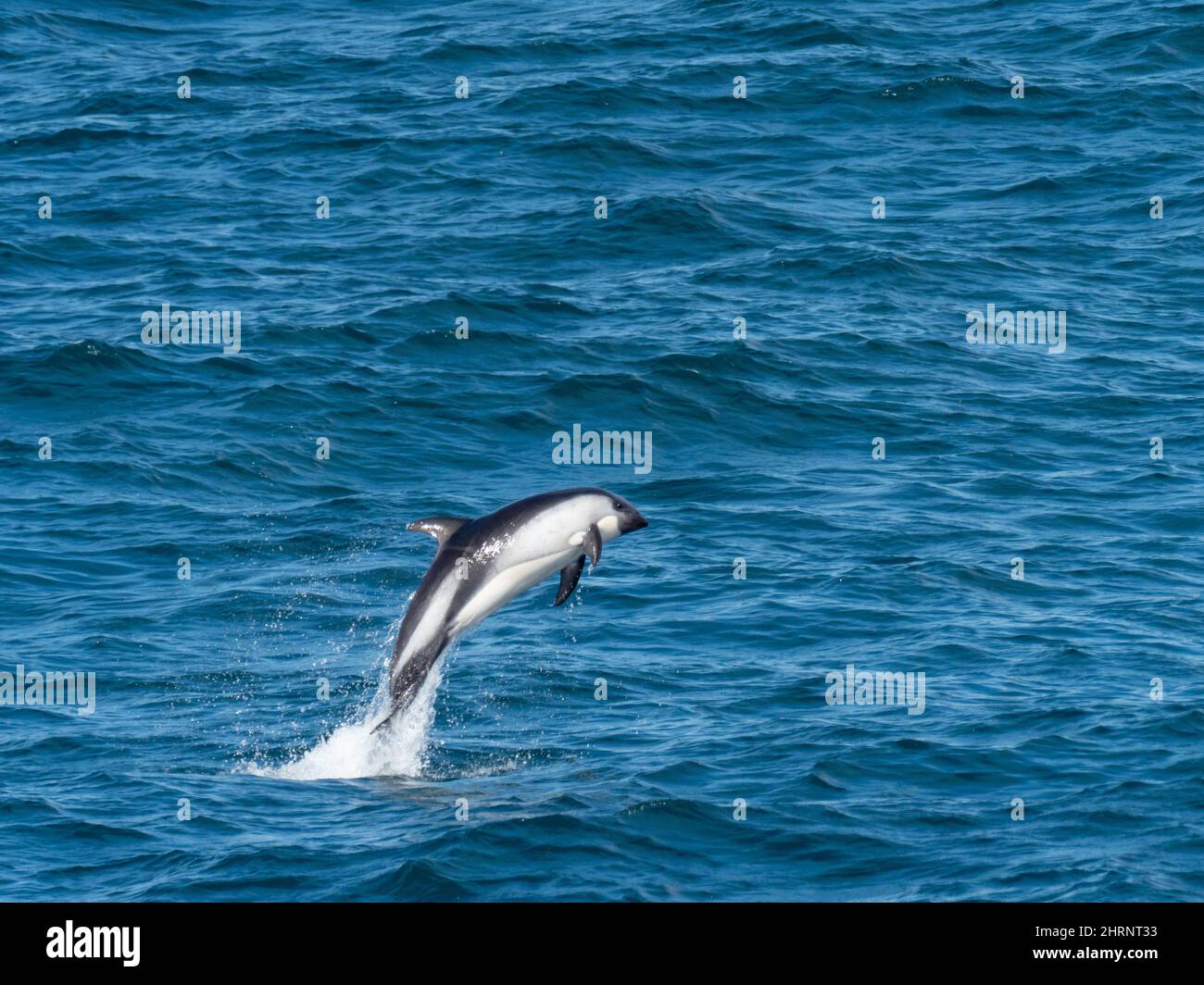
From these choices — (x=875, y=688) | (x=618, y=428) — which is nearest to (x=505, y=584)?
(x=875, y=688)

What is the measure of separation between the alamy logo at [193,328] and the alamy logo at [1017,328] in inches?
531

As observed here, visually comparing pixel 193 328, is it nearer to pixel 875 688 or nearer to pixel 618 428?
pixel 618 428

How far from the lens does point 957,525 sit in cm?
3092

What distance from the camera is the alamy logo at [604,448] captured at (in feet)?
112

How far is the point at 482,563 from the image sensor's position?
23047 mm

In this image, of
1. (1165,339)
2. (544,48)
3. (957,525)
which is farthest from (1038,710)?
(544,48)

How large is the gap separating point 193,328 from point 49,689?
1480 cm

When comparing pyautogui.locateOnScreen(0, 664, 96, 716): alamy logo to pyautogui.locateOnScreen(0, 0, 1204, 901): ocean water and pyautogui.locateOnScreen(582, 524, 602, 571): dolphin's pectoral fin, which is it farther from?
pyautogui.locateOnScreen(582, 524, 602, 571): dolphin's pectoral fin

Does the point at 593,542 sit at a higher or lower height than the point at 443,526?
lower

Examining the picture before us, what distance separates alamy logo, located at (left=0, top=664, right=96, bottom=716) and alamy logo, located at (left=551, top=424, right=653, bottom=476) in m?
9.82

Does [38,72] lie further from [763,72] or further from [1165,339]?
[1165,339]

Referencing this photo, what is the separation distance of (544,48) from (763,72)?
6.23m

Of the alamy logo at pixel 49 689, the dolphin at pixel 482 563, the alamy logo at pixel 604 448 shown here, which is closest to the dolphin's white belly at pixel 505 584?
the dolphin at pixel 482 563
